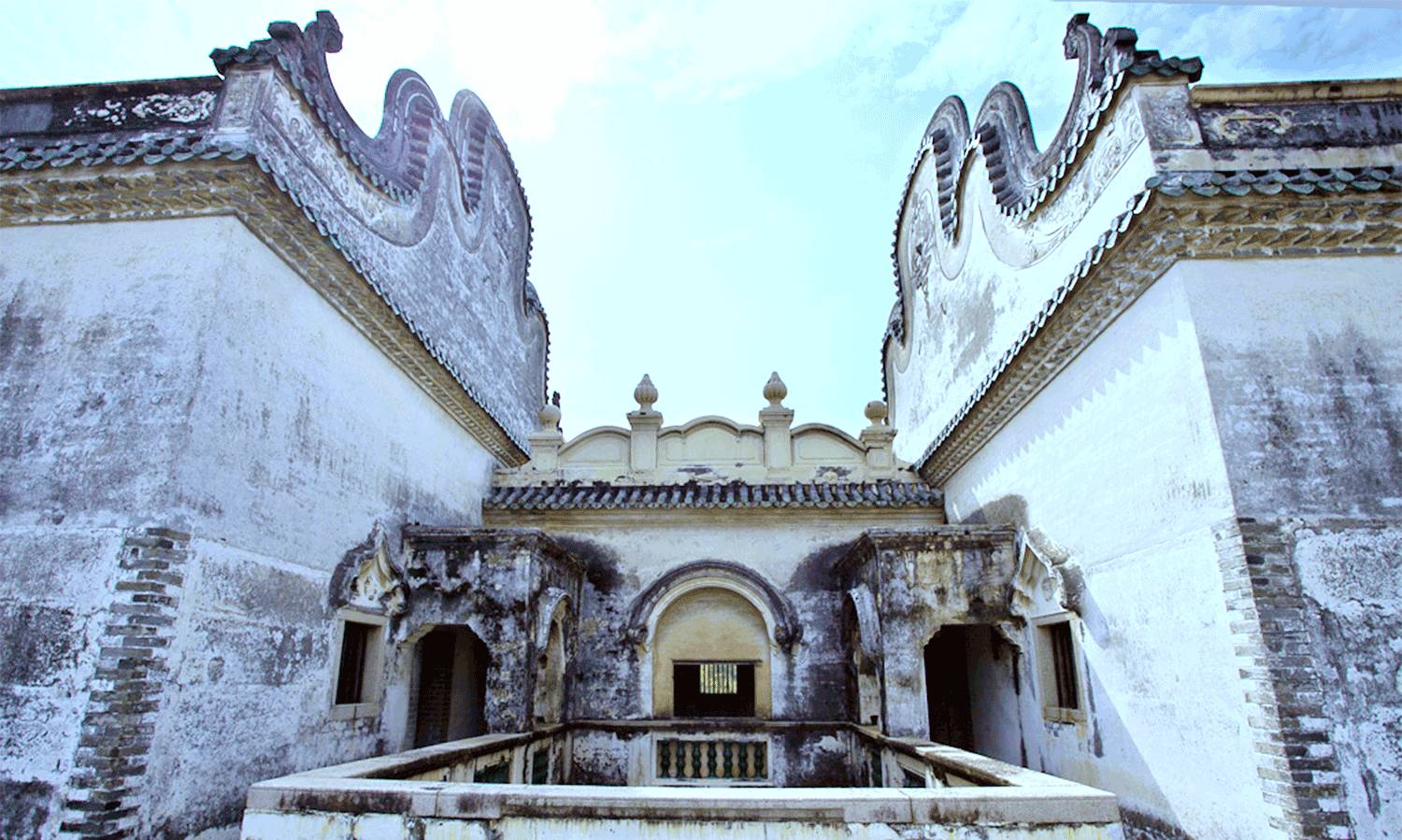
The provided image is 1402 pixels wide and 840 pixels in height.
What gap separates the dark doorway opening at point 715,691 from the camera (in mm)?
12117

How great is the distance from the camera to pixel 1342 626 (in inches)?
214

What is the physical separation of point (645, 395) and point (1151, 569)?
8210 millimetres

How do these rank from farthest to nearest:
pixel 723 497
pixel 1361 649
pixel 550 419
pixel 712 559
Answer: pixel 550 419
pixel 723 497
pixel 712 559
pixel 1361 649

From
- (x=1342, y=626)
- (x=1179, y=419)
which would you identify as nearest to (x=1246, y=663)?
(x=1342, y=626)

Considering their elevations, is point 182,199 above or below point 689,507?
above

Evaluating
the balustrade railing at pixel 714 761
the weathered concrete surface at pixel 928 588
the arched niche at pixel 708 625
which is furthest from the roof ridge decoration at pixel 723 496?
the balustrade railing at pixel 714 761

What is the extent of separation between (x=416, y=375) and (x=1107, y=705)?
845 centimetres

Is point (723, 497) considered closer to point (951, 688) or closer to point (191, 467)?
point (951, 688)

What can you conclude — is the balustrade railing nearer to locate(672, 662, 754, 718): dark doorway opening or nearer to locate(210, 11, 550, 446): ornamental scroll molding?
locate(672, 662, 754, 718): dark doorway opening

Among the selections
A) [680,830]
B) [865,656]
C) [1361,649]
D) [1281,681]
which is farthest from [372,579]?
[1361,649]

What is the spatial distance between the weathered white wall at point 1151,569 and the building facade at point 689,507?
40mm

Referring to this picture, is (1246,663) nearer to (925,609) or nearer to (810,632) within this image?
(925,609)

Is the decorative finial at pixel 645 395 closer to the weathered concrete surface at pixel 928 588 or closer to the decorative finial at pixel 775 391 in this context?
the decorative finial at pixel 775 391

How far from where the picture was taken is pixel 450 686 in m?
11.3
